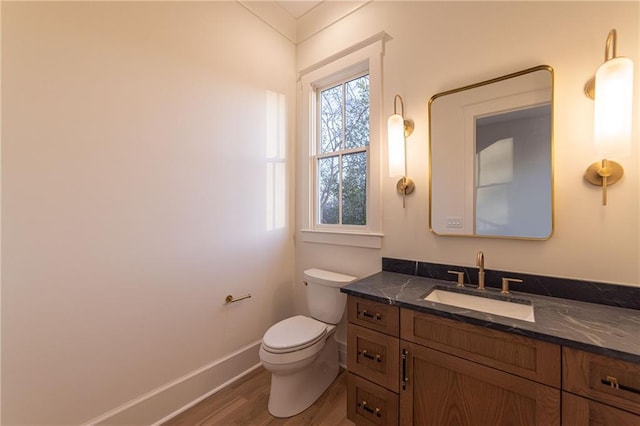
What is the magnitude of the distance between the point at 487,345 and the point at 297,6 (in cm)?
273

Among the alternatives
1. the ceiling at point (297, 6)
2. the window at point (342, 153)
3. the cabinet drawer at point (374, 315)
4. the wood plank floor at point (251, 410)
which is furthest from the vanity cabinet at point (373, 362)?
the ceiling at point (297, 6)

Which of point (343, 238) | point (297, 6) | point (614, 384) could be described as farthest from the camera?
point (297, 6)

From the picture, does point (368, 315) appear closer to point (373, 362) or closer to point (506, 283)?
point (373, 362)

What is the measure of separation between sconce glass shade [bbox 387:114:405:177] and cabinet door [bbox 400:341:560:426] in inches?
41.1

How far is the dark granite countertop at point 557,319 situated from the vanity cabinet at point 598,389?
0.04 m

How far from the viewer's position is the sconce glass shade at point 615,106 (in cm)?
101

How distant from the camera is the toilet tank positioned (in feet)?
6.09

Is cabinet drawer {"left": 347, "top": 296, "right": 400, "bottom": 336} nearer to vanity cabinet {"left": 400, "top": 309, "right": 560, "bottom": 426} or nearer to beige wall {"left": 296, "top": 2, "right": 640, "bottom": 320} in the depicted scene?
vanity cabinet {"left": 400, "top": 309, "right": 560, "bottom": 426}

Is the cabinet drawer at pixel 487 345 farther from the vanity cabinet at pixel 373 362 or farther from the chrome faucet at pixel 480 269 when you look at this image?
the chrome faucet at pixel 480 269

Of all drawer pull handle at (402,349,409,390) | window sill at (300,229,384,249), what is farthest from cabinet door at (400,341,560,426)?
window sill at (300,229,384,249)

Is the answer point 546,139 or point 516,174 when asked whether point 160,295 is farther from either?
point 546,139

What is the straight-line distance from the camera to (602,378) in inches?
32.2

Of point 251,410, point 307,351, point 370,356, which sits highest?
point 370,356

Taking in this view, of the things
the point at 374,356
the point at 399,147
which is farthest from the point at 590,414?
the point at 399,147
